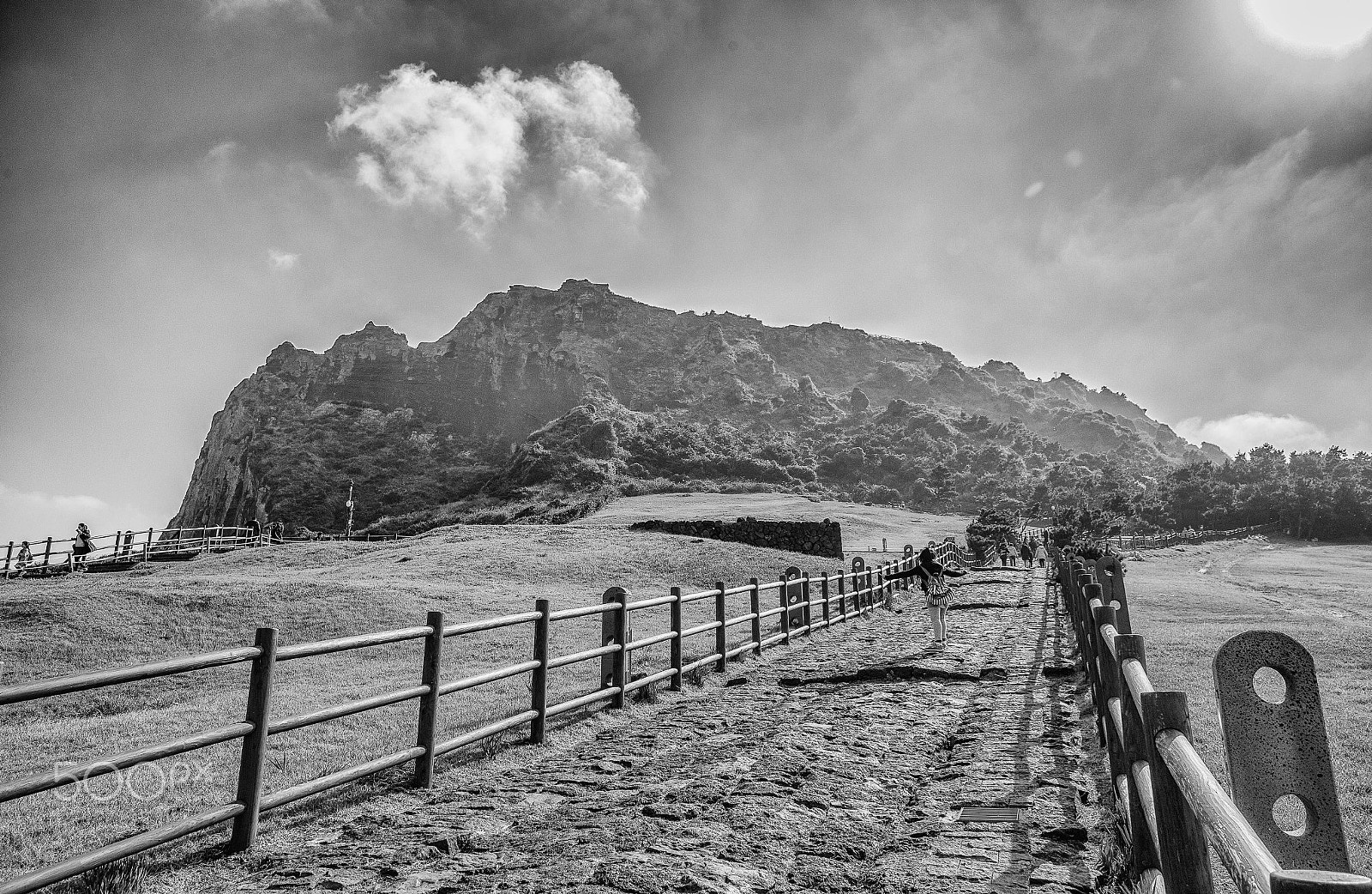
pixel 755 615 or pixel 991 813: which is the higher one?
pixel 755 615

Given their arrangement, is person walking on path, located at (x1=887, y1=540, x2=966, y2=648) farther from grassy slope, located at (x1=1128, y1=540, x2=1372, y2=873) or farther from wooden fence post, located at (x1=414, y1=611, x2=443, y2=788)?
wooden fence post, located at (x1=414, y1=611, x2=443, y2=788)

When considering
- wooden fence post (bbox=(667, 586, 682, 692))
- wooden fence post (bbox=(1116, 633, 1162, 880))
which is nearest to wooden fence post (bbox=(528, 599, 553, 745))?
wooden fence post (bbox=(667, 586, 682, 692))

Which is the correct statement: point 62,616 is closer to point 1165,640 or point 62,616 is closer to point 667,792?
point 667,792

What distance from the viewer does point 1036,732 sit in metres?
7.31

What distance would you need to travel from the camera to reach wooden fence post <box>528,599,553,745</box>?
7469 mm

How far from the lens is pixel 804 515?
67875mm

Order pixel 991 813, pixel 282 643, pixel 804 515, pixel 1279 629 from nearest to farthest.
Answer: pixel 991 813, pixel 1279 629, pixel 282 643, pixel 804 515

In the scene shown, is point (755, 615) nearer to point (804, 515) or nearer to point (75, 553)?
point (75, 553)

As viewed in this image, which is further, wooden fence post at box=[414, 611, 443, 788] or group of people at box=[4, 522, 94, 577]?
group of people at box=[4, 522, 94, 577]

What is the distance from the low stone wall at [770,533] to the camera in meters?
39.2

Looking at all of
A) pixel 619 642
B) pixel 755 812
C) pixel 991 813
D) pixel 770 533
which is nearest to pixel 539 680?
pixel 619 642

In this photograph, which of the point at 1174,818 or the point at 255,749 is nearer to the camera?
the point at 1174,818

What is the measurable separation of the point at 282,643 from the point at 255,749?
487 inches

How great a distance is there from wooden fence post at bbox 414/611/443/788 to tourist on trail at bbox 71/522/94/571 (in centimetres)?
3379
